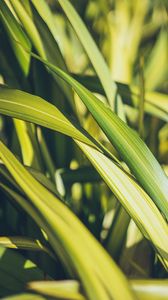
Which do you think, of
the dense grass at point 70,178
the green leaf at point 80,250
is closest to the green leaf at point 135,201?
the dense grass at point 70,178

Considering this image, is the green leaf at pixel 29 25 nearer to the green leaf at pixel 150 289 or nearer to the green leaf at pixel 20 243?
the green leaf at pixel 20 243

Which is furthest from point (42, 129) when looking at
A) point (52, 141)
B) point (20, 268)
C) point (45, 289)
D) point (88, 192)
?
point (45, 289)

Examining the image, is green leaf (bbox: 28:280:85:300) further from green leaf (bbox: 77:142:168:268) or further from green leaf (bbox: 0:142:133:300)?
green leaf (bbox: 77:142:168:268)

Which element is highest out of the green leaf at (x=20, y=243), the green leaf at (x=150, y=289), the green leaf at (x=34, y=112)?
the green leaf at (x=34, y=112)

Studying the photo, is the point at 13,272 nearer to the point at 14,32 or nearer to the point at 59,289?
the point at 59,289

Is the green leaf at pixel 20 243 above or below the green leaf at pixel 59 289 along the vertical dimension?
below

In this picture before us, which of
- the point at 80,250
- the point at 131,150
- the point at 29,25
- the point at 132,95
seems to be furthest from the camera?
the point at 132,95

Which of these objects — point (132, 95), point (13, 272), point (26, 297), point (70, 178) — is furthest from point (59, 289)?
point (132, 95)

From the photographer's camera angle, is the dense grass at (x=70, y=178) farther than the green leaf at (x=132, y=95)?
No

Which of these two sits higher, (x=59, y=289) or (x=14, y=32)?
(x=14, y=32)

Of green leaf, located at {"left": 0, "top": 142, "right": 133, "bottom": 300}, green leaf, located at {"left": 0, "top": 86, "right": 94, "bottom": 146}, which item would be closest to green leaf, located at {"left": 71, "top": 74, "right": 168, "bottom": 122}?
green leaf, located at {"left": 0, "top": 86, "right": 94, "bottom": 146}

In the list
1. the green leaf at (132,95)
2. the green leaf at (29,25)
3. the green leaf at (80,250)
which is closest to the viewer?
the green leaf at (80,250)
